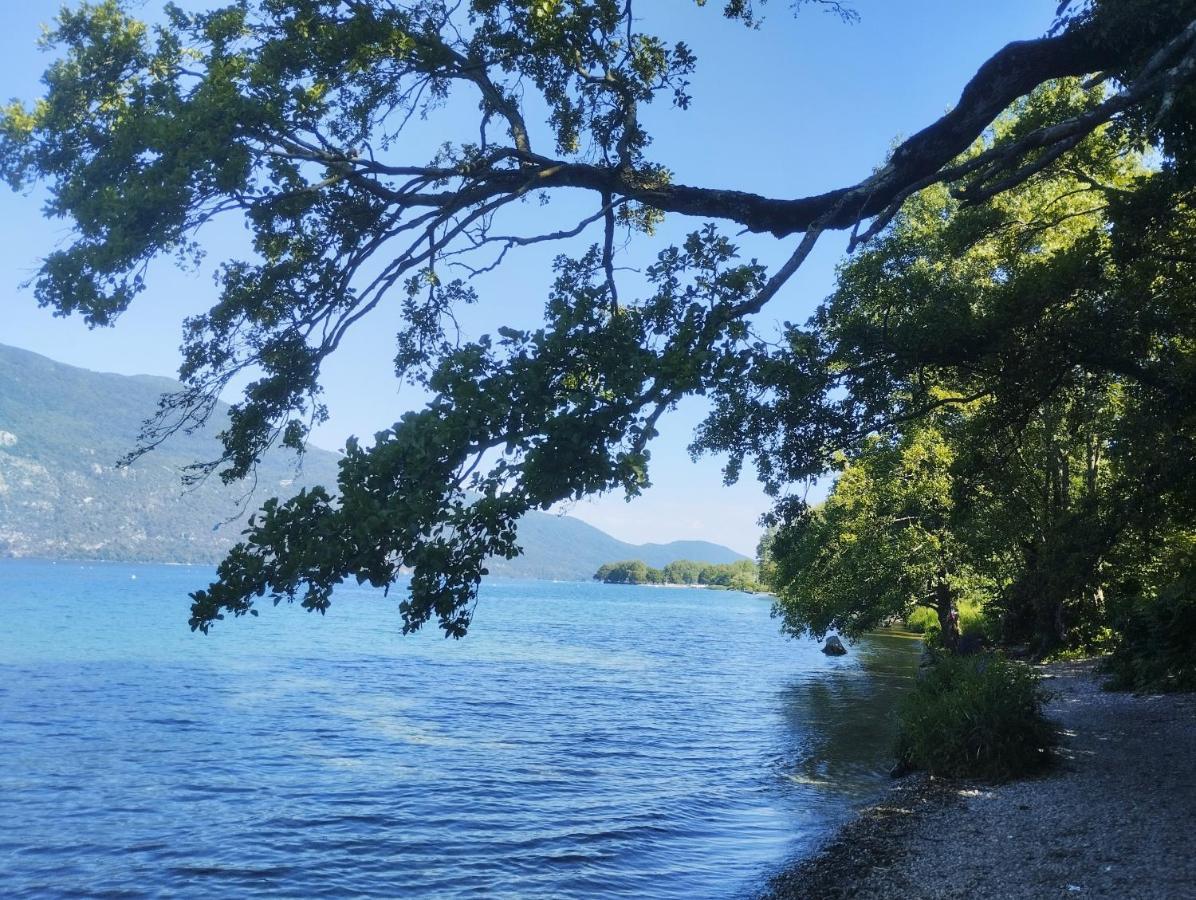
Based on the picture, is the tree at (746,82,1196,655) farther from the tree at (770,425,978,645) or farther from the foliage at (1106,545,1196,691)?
the tree at (770,425,978,645)

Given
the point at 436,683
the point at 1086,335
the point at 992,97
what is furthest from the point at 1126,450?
the point at 436,683

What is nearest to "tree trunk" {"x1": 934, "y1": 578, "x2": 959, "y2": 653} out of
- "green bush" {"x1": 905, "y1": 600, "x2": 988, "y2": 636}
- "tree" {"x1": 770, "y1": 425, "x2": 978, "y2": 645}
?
"tree" {"x1": 770, "y1": 425, "x2": 978, "y2": 645}

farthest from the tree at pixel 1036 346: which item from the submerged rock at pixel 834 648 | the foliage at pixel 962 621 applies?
the submerged rock at pixel 834 648

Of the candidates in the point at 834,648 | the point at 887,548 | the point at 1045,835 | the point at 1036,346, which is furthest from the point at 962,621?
the point at 1045,835

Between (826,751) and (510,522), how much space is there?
55.0 ft

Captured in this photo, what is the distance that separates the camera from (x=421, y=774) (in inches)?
729

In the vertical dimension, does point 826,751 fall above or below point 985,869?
below

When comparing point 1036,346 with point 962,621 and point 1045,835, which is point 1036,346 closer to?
point 1045,835

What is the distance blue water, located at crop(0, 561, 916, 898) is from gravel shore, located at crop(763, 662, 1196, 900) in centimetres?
128

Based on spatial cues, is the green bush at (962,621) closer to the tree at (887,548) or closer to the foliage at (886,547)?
the foliage at (886,547)

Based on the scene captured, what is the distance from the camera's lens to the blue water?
40.5 feet

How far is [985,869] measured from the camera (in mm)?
9430

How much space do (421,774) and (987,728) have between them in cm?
1163

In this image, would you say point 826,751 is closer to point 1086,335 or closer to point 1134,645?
point 1134,645
